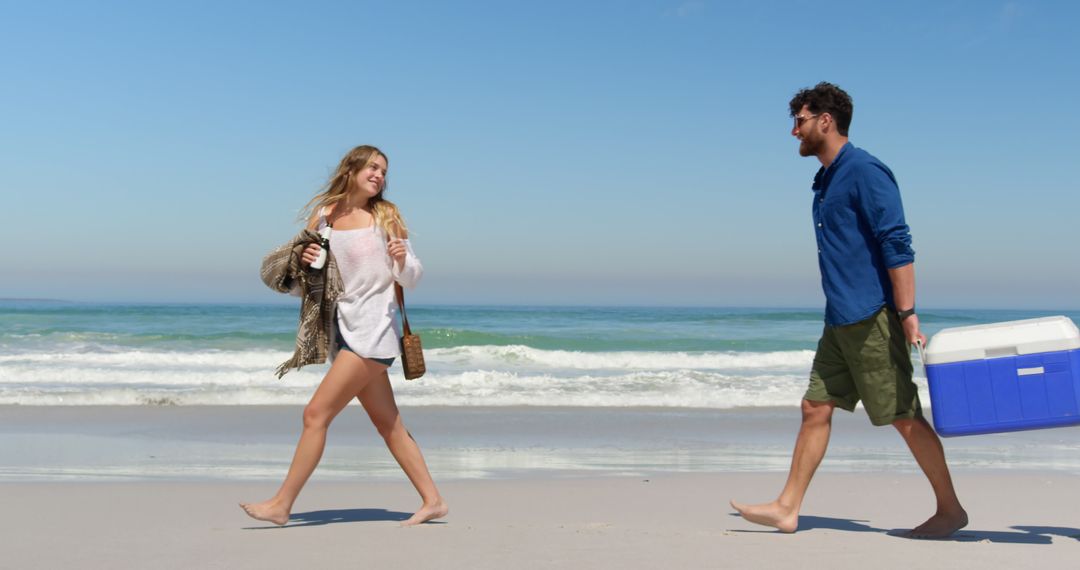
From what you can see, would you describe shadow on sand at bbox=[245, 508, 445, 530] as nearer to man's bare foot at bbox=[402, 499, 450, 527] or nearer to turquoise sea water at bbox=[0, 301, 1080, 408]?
man's bare foot at bbox=[402, 499, 450, 527]

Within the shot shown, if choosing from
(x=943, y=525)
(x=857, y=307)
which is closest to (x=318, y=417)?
(x=857, y=307)

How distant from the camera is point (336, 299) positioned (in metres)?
3.91

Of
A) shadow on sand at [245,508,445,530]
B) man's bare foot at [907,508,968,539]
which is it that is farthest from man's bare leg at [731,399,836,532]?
shadow on sand at [245,508,445,530]

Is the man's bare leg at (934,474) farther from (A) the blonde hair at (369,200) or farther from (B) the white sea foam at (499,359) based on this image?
(B) the white sea foam at (499,359)

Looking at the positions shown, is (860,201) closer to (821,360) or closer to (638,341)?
(821,360)

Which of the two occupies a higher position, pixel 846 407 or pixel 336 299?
pixel 336 299

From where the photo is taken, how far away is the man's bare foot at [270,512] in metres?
3.87

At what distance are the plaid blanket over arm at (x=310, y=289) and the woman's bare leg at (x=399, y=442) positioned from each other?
0.28 m

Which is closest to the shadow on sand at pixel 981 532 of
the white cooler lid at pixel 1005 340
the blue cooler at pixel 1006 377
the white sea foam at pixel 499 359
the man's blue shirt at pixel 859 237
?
the blue cooler at pixel 1006 377

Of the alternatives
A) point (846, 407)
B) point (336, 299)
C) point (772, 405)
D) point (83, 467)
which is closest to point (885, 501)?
point (846, 407)

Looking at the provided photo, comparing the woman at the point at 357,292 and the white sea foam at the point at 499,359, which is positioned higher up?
the woman at the point at 357,292

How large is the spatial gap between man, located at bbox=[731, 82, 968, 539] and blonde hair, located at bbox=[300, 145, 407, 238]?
1.68 m

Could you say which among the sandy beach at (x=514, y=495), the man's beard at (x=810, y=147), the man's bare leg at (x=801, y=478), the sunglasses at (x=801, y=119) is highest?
the sunglasses at (x=801, y=119)

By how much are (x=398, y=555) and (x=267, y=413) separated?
20.1 ft
